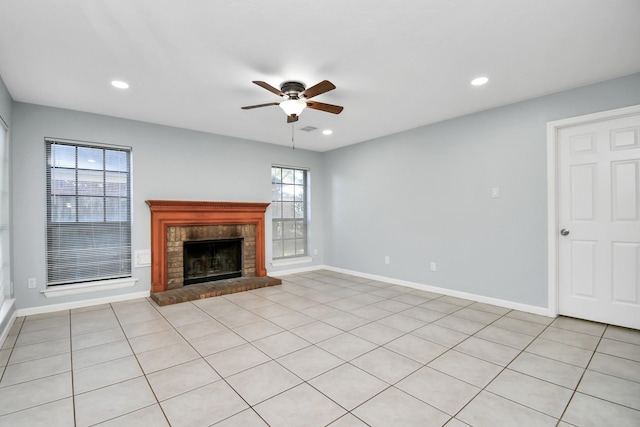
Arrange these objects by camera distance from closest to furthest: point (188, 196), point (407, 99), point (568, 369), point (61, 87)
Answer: point (568, 369) < point (61, 87) < point (407, 99) < point (188, 196)

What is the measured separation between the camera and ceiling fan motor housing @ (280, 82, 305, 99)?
289 centimetres

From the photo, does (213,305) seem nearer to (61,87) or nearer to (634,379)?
(61,87)

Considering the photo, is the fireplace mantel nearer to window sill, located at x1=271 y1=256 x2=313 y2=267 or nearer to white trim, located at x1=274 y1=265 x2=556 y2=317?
window sill, located at x1=271 y1=256 x2=313 y2=267

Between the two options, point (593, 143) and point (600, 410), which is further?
point (593, 143)

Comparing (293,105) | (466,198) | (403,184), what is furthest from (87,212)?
(466,198)

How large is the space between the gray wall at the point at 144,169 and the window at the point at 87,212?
4.4 inches

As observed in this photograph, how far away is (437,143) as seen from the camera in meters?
4.37

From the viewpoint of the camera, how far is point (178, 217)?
443 cm

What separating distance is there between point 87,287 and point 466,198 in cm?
507

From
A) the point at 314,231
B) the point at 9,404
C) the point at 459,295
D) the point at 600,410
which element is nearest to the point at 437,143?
the point at 459,295

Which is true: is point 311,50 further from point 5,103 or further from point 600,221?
point 600,221

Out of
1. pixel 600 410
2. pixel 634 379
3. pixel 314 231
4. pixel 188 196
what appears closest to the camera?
pixel 600 410

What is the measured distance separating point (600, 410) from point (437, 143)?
338 centimetres

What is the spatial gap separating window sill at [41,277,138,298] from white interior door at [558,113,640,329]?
5.38 m
